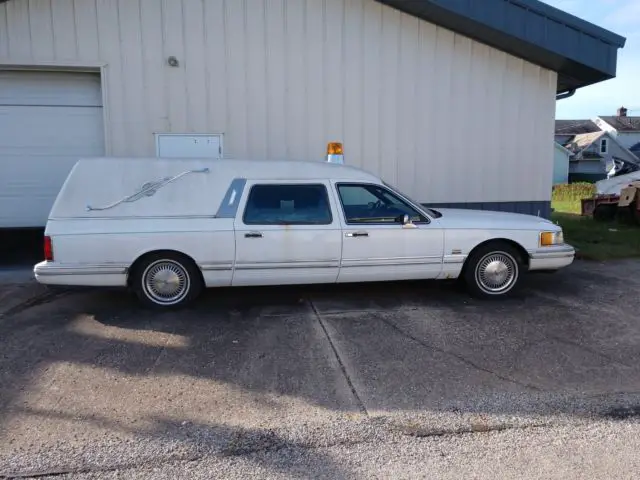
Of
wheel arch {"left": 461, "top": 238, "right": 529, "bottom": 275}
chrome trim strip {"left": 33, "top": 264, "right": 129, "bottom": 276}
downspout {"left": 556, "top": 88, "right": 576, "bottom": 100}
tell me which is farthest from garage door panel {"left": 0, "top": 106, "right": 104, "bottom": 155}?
downspout {"left": 556, "top": 88, "right": 576, "bottom": 100}

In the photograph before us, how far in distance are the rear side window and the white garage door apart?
15.0ft

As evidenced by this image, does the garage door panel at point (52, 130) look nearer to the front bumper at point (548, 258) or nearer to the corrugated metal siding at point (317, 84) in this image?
the corrugated metal siding at point (317, 84)

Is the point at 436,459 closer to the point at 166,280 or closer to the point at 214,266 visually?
the point at 214,266

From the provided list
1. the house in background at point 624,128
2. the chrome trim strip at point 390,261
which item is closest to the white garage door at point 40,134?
the chrome trim strip at point 390,261

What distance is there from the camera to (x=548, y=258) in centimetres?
618

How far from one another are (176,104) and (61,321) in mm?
4571

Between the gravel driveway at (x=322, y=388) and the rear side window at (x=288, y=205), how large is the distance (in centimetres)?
106

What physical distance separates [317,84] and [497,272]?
4855 mm

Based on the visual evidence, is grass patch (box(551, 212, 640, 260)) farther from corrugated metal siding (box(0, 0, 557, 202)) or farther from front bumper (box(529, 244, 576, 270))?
front bumper (box(529, 244, 576, 270))

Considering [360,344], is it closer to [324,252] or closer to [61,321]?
[324,252]

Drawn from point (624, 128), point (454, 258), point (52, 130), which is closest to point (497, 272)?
point (454, 258)

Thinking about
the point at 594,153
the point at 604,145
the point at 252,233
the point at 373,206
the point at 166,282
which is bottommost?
the point at 166,282

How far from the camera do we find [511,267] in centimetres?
621

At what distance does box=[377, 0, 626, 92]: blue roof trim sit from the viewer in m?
8.51
